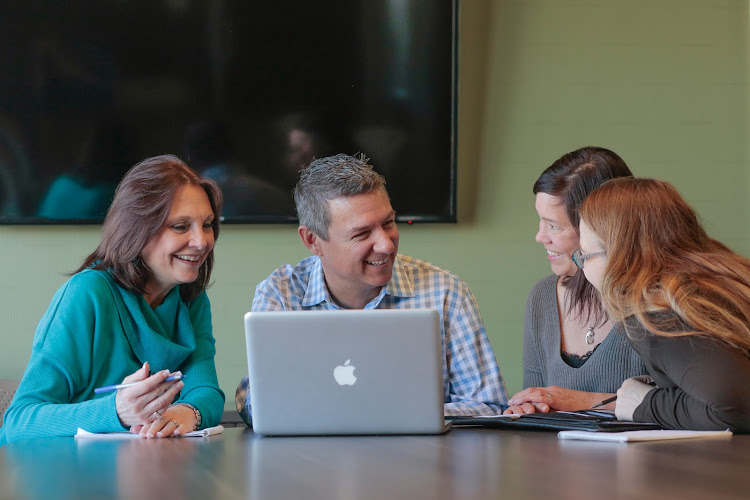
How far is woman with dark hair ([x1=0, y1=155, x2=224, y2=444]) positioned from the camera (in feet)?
6.46

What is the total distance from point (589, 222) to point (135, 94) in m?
1.98

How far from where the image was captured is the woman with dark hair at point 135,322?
77.5 inches

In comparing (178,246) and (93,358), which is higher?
(178,246)

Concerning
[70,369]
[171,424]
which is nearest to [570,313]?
[171,424]

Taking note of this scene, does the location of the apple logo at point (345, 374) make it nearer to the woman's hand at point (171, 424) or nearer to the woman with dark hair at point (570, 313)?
the woman's hand at point (171, 424)

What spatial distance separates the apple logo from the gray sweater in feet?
2.78

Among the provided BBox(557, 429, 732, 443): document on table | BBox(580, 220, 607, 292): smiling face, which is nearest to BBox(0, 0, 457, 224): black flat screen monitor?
BBox(580, 220, 607, 292): smiling face

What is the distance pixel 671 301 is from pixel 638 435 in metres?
0.28

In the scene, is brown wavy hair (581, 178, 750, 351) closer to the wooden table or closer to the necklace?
the wooden table

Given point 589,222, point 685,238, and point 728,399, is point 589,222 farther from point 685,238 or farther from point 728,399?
point 728,399

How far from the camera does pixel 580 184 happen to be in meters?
2.54

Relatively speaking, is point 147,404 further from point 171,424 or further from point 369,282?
point 369,282

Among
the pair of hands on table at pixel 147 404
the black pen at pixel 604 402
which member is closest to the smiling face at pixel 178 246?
the pair of hands on table at pixel 147 404

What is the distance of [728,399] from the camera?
5.41 ft
